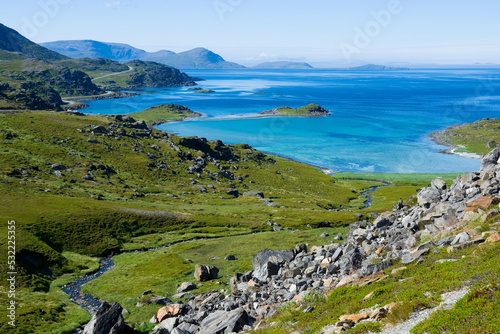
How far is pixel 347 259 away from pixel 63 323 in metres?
36.4

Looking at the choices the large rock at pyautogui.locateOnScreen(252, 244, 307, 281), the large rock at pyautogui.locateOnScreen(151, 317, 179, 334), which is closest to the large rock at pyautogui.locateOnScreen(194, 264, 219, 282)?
the large rock at pyautogui.locateOnScreen(252, 244, 307, 281)

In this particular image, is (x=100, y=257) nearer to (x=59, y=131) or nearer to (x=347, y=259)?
(x=347, y=259)

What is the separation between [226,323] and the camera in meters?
29.7

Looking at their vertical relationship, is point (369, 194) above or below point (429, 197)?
below

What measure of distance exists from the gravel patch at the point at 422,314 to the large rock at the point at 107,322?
98.6 ft

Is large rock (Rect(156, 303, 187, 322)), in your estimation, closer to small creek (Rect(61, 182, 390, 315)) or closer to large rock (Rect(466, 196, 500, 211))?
small creek (Rect(61, 182, 390, 315))

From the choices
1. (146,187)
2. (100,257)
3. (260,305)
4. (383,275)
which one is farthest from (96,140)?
(383,275)

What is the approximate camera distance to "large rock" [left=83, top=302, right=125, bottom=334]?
1459 inches

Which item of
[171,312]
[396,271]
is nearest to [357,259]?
[396,271]

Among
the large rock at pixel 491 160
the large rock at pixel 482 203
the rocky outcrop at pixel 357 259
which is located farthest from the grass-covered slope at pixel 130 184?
the large rock at pixel 482 203

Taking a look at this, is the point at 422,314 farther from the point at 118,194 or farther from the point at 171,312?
the point at 118,194

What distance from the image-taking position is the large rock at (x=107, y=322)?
3706 centimetres

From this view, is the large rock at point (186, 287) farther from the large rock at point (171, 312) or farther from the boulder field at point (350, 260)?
the large rock at point (171, 312)

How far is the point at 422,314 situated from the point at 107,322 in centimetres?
3273
